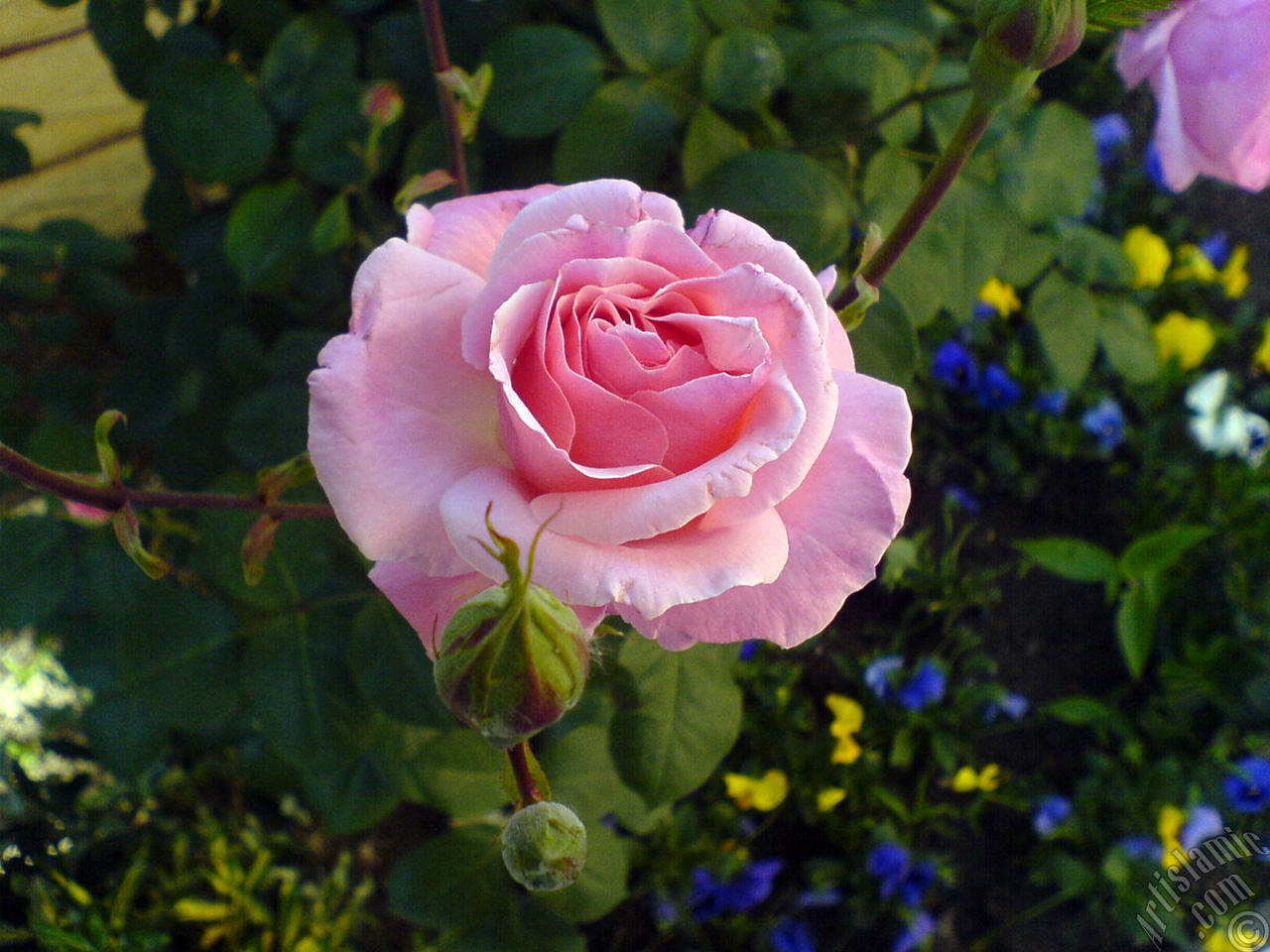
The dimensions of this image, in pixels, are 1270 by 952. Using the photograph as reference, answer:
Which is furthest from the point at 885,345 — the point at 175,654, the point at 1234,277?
the point at 1234,277

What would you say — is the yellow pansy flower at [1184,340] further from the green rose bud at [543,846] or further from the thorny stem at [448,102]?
the green rose bud at [543,846]

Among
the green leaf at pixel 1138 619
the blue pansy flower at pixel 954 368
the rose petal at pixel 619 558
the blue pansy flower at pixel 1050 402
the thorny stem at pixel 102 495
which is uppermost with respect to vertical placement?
the rose petal at pixel 619 558

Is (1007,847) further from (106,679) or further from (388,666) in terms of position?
(106,679)

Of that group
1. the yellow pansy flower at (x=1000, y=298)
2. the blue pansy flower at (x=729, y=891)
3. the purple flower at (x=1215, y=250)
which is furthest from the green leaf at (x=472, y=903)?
the purple flower at (x=1215, y=250)

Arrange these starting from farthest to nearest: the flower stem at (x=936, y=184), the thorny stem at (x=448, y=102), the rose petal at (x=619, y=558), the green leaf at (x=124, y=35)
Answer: the green leaf at (x=124, y=35) < the thorny stem at (x=448, y=102) < the flower stem at (x=936, y=184) < the rose petal at (x=619, y=558)

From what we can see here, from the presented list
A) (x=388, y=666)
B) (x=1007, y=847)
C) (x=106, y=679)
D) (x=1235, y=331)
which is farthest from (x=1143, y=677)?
(x=106, y=679)

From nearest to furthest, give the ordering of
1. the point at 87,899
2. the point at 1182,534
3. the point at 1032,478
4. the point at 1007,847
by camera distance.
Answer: the point at 87,899 → the point at 1182,534 → the point at 1007,847 → the point at 1032,478

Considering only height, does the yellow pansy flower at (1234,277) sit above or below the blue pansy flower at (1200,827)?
above

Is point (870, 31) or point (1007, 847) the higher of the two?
point (870, 31)
